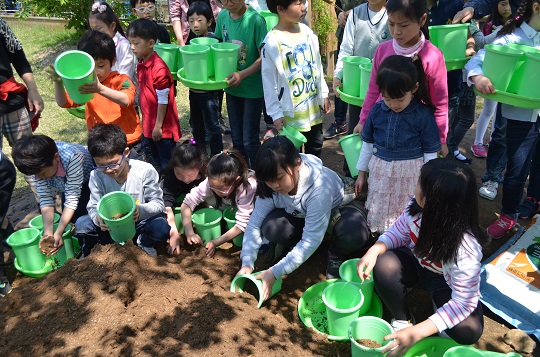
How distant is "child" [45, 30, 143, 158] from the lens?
3.58 m

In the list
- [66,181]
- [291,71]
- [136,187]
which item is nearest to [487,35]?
[291,71]

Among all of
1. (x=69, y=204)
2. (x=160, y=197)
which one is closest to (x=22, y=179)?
(x=69, y=204)

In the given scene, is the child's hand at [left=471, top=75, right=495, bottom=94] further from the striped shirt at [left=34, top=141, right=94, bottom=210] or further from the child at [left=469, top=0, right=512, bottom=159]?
the striped shirt at [left=34, top=141, right=94, bottom=210]

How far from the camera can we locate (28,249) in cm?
320

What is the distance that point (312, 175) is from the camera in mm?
2803

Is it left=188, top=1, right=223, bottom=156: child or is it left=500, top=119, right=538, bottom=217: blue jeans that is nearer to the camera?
left=500, top=119, right=538, bottom=217: blue jeans

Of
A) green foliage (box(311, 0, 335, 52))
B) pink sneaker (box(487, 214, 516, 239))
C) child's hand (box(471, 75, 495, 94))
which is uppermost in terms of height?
child's hand (box(471, 75, 495, 94))

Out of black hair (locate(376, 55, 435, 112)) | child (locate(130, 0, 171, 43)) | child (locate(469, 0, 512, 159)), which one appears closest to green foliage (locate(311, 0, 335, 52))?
child (locate(130, 0, 171, 43))

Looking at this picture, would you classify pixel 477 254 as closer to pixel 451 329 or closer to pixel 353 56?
pixel 451 329

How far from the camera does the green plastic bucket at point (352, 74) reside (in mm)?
3445

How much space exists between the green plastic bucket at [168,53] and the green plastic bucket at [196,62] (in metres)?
0.42

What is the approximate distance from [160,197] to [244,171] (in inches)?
26.8

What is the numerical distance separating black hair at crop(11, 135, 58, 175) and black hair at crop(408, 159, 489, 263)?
2.34m

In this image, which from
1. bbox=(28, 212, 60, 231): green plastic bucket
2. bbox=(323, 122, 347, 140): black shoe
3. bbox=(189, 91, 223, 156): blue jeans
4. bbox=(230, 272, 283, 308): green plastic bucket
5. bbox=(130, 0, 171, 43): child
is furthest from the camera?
bbox=(323, 122, 347, 140): black shoe
